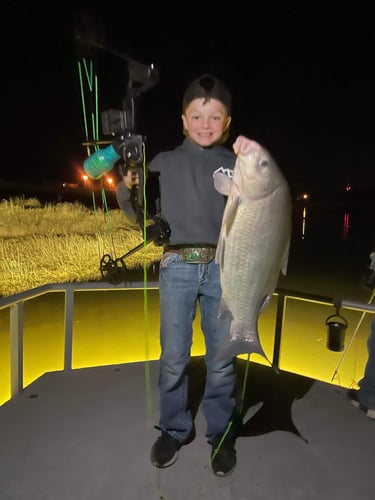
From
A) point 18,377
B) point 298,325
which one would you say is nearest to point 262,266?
point 18,377

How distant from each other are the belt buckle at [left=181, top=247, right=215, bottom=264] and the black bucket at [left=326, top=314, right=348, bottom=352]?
160 cm

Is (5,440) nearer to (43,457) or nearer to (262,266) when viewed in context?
(43,457)

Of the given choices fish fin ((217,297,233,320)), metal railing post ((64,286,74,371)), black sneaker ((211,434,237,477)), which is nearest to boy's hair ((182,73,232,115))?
fish fin ((217,297,233,320))

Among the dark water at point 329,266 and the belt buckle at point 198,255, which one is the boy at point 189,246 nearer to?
the belt buckle at point 198,255

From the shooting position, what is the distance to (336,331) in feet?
11.0

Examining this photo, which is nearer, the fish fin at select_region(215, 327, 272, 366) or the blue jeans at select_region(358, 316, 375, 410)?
the fish fin at select_region(215, 327, 272, 366)

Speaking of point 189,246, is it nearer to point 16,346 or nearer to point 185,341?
point 185,341

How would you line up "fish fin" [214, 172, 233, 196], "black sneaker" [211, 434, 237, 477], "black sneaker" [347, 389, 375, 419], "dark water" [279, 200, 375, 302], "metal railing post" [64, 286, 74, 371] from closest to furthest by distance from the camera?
"fish fin" [214, 172, 233, 196] → "black sneaker" [211, 434, 237, 477] → "black sneaker" [347, 389, 375, 419] → "metal railing post" [64, 286, 74, 371] → "dark water" [279, 200, 375, 302]

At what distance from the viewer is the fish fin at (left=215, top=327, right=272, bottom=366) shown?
205cm

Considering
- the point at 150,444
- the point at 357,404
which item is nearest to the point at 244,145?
the point at 150,444

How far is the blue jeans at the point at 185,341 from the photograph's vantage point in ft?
7.55

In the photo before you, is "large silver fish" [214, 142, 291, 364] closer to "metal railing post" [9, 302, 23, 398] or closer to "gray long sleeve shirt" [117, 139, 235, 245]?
"gray long sleeve shirt" [117, 139, 235, 245]

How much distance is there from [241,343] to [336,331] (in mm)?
1621

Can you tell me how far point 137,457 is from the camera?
93.5 inches
